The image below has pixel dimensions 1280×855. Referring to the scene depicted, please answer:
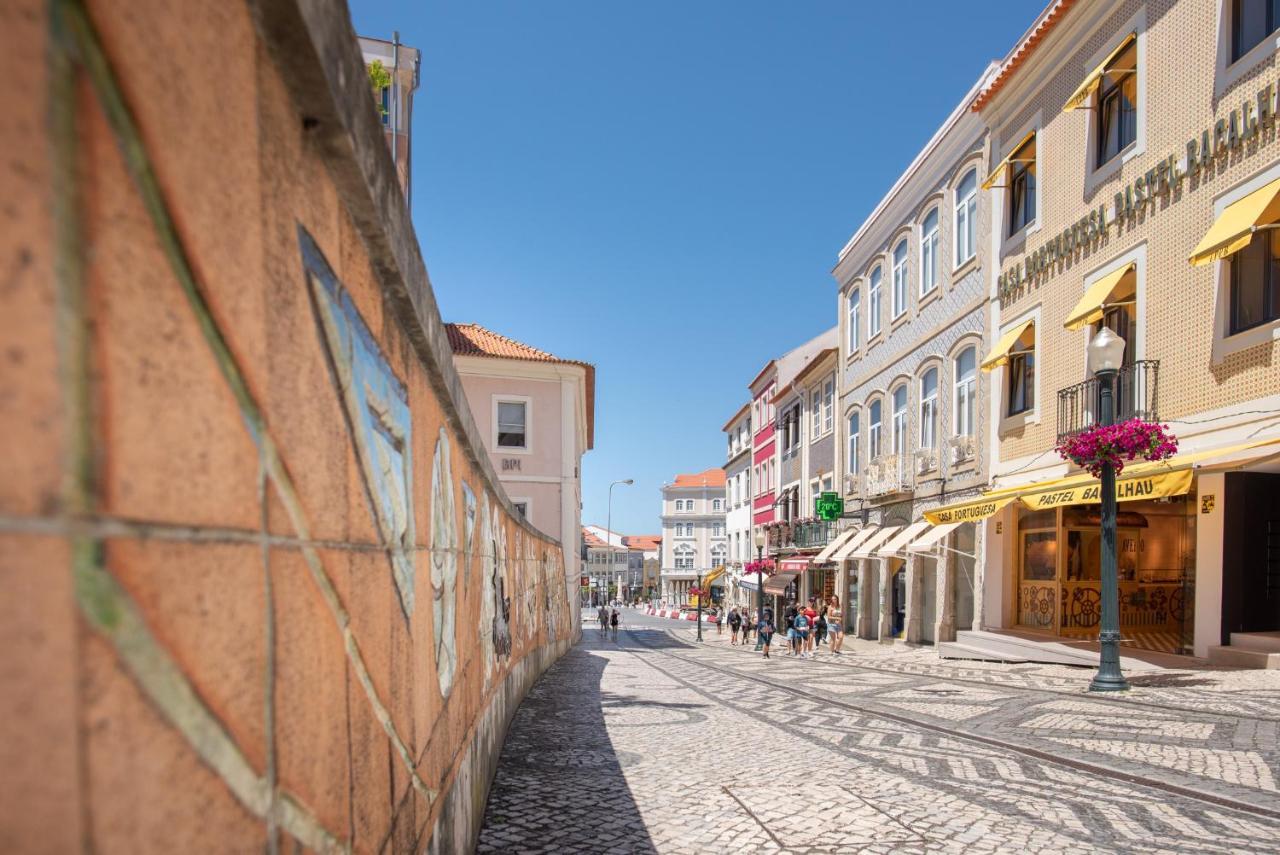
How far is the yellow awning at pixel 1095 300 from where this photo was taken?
1550 cm

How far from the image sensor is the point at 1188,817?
5844 millimetres

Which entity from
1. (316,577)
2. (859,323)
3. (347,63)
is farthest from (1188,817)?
(859,323)

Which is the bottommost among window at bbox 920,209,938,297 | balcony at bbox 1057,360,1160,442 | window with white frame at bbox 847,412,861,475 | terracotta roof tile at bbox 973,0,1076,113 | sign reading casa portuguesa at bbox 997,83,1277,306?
window with white frame at bbox 847,412,861,475

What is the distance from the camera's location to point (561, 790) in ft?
22.8

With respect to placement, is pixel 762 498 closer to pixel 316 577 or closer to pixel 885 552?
pixel 885 552

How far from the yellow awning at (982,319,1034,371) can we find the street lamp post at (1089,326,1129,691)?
23.5ft

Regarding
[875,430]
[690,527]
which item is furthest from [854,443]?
[690,527]

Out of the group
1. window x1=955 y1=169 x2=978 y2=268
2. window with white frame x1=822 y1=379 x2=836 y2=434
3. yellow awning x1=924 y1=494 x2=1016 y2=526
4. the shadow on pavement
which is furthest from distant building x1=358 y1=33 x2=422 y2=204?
window with white frame x1=822 y1=379 x2=836 y2=434

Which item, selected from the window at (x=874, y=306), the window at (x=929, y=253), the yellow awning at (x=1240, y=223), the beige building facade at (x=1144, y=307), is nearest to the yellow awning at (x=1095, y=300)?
the beige building facade at (x=1144, y=307)

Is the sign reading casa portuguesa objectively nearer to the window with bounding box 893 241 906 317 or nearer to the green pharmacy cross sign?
the window with bounding box 893 241 906 317

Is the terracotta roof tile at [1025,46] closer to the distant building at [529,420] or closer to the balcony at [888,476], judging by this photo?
the balcony at [888,476]

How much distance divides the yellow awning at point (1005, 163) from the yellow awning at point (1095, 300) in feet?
14.2

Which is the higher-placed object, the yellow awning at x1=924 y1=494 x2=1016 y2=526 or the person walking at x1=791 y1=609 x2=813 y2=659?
the yellow awning at x1=924 y1=494 x2=1016 y2=526

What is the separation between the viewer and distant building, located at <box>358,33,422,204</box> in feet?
57.0
